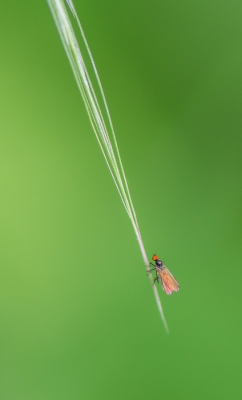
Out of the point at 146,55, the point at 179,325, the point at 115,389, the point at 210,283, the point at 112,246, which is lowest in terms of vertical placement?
the point at 115,389

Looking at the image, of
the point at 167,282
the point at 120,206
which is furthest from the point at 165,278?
the point at 120,206

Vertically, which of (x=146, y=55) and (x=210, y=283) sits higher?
(x=146, y=55)

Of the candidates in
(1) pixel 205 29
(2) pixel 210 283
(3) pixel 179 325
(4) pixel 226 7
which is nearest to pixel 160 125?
(1) pixel 205 29

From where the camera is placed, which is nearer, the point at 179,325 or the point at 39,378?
the point at 39,378

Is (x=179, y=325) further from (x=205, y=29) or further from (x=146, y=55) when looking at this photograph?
(x=205, y=29)

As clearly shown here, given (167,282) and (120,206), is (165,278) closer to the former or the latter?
(167,282)
